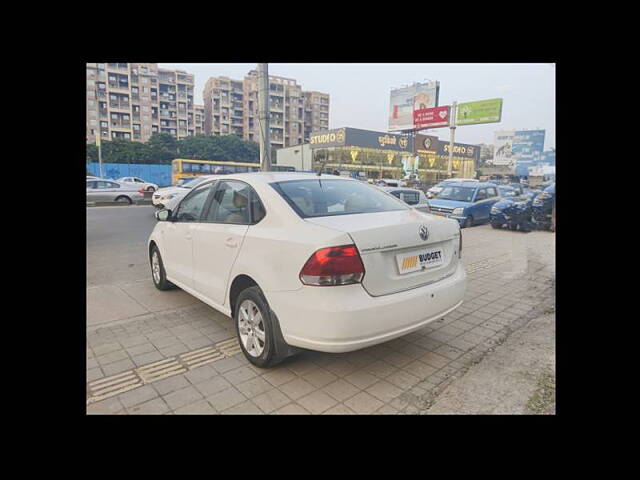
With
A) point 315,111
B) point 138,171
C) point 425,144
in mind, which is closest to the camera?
point 138,171

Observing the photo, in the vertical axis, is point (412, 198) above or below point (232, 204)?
above

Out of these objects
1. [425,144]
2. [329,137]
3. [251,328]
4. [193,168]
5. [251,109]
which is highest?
[251,109]

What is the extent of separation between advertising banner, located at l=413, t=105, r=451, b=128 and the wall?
100 ft

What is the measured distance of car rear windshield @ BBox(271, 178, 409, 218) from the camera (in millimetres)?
3210

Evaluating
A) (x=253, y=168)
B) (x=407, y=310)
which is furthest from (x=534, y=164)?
(x=253, y=168)

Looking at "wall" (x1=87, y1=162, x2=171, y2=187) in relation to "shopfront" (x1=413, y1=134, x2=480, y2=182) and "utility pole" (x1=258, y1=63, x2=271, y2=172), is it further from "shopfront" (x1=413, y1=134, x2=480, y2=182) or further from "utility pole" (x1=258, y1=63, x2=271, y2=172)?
"utility pole" (x1=258, y1=63, x2=271, y2=172)

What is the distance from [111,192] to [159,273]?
17.6 meters

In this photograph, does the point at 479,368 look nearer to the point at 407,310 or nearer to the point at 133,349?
the point at 407,310

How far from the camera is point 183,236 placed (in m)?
4.29

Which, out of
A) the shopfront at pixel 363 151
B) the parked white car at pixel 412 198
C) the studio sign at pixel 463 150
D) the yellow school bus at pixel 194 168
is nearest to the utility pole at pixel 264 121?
the parked white car at pixel 412 198

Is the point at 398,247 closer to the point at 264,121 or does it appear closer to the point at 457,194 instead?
the point at 264,121

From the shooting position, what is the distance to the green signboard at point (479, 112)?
127ft

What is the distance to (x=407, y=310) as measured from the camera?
2.88 m

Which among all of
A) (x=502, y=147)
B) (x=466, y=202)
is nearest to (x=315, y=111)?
(x=502, y=147)
